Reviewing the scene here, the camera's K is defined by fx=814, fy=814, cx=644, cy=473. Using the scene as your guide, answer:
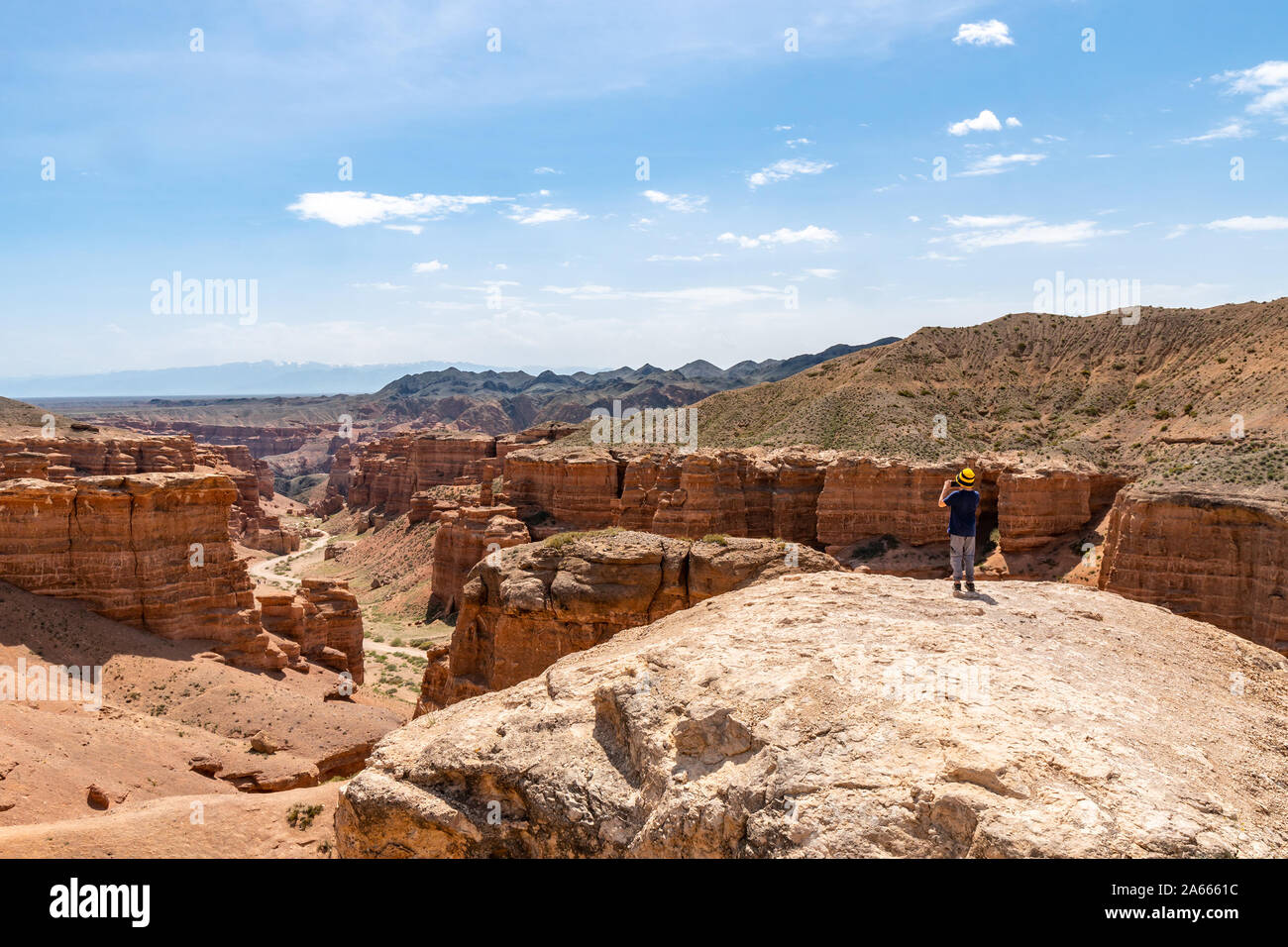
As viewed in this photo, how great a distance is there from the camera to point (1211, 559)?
27.6 meters

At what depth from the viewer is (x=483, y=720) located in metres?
8.28

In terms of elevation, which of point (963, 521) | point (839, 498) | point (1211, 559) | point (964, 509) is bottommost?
point (1211, 559)

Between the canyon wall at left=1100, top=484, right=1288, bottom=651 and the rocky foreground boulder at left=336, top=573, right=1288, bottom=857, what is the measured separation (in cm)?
2093

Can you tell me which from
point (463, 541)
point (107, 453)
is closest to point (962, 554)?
point (463, 541)

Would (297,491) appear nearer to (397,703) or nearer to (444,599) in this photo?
(444,599)

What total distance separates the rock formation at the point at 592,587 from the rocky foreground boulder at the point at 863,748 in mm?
6960

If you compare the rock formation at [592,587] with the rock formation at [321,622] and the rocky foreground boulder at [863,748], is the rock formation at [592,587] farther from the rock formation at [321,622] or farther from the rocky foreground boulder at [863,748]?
the rock formation at [321,622]

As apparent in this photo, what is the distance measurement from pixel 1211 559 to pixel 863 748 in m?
27.6

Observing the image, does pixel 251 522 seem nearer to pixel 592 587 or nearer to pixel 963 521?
pixel 592 587

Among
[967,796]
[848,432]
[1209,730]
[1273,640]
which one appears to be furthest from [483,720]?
[848,432]

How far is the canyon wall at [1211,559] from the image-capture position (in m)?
26.2

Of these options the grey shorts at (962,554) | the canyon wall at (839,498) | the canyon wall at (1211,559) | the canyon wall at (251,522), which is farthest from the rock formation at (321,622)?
the canyon wall at (251,522)

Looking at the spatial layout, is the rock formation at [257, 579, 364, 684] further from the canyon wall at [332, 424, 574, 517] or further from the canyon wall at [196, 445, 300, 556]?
the canyon wall at [196, 445, 300, 556]

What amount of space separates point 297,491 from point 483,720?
145 m
